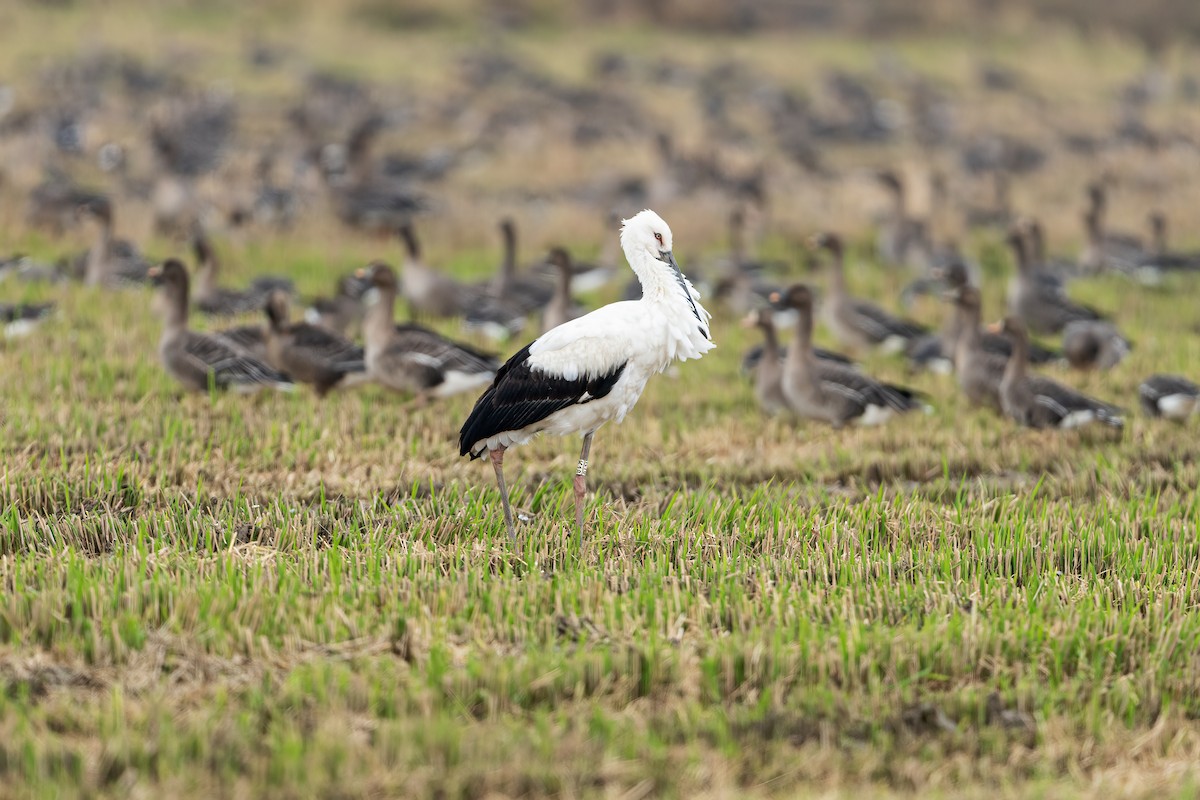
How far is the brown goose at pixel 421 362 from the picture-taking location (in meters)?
10.6

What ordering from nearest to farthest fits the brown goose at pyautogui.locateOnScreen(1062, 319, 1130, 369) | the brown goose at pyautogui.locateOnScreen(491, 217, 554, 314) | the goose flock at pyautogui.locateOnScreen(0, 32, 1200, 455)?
the goose flock at pyautogui.locateOnScreen(0, 32, 1200, 455) < the brown goose at pyautogui.locateOnScreen(1062, 319, 1130, 369) < the brown goose at pyautogui.locateOnScreen(491, 217, 554, 314)

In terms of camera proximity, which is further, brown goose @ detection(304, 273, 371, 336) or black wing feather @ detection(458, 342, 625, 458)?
brown goose @ detection(304, 273, 371, 336)

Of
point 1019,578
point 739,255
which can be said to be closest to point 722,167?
point 739,255

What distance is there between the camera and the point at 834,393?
10.7 metres

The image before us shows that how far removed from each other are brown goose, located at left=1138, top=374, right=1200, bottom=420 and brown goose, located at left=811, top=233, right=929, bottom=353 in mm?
3375

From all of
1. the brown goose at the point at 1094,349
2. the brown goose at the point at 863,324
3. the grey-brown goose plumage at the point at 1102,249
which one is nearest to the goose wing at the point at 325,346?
the brown goose at the point at 863,324

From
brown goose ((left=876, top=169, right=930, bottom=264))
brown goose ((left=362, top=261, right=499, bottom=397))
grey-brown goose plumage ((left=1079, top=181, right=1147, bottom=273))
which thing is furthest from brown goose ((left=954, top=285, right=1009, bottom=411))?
grey-brown goose plumage ((left=1079, top=181, right=1147, bottom=273))

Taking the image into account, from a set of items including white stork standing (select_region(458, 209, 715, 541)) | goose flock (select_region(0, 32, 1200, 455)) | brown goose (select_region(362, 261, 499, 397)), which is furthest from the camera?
goose flock (select_region(0, 32, 1200, 455))

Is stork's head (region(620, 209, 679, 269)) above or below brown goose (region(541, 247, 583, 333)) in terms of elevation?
above

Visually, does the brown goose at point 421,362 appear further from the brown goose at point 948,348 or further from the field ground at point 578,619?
the brown goose at point 948,348

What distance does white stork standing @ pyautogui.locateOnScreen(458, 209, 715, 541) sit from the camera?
6.99m

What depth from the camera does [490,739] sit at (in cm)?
485

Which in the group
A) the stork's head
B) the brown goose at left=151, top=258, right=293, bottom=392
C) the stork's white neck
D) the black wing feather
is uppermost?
the stork's head

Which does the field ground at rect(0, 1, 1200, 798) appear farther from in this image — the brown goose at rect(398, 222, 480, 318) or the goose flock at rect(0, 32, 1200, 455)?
the brown goose at rect(398, 222, 480, 318)
